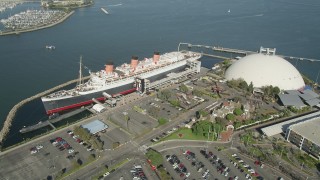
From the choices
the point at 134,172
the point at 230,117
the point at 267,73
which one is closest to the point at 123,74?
the point at 230,117

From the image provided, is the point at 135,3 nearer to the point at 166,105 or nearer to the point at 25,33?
the point at 25,33

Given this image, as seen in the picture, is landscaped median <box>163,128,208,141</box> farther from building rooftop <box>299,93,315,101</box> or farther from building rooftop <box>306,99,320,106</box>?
building rooftop <box>299,93,315,101</box>

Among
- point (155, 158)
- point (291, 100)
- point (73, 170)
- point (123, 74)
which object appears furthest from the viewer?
point (123, 74)

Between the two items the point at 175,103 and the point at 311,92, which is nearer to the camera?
the point at 175,103

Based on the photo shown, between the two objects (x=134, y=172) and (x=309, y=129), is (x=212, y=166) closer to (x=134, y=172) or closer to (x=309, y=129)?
(x=134, y=172)

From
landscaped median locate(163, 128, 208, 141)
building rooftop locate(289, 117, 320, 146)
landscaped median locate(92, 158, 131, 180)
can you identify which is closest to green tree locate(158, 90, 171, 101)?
landscaped median locate(163, 128, 208, 141)

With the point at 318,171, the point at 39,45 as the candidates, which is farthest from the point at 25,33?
the point at 318,171

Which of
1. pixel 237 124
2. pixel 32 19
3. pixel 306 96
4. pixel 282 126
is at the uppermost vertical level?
pixel 32 19
